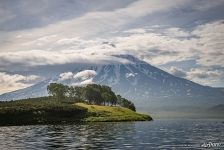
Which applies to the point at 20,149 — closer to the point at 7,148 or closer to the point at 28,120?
the point at 7,148

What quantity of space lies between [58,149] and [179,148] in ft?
63.4

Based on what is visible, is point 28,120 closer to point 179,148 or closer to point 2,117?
point 2,117

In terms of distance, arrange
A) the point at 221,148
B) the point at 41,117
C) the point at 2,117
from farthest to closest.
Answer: the point at 41,117 < the point at 2,117 < the point at 221,148

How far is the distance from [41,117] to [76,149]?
13475 cm

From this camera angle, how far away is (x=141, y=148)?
6638cm

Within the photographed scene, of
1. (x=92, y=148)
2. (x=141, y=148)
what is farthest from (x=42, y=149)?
(x=141, y=148)

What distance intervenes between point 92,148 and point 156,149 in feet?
34.3

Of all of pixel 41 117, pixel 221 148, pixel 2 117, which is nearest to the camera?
pixel 221 148

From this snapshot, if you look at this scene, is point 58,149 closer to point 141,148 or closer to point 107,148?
point 107,148

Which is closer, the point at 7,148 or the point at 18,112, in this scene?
the point at 7,148

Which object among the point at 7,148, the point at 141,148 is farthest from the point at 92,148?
the point at 7,148

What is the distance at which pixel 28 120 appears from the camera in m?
189

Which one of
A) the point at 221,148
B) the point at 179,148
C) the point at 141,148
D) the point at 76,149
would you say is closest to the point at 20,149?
the point at 76,149

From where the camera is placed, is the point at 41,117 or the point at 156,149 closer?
the point at 156,149
